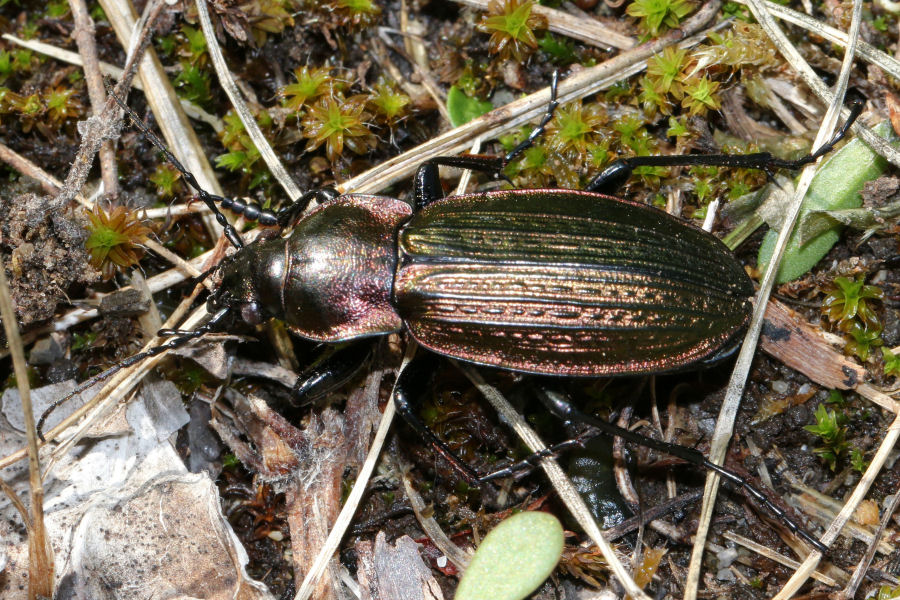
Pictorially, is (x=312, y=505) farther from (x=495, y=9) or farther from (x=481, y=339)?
(x=495, y=9)

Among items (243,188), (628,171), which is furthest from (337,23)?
(628,171)

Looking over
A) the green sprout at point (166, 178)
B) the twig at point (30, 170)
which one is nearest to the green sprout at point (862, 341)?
the green sprout at point (166, 178)

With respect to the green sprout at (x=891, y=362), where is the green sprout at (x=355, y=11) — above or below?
above

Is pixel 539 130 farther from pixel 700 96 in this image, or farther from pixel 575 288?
pixel 575 288

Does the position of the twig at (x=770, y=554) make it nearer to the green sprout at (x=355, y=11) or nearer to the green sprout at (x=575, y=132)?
the green sprout at (x=575, y=132)

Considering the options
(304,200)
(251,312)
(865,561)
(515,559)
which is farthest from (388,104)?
→ (865,561)

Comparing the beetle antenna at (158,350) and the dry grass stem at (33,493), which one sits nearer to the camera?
the dry grass stem at (33,493)

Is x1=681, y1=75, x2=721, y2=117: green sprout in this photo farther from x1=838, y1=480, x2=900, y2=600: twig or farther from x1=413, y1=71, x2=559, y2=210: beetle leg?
x1=838, y1=480, x2=900, y2=600: twig

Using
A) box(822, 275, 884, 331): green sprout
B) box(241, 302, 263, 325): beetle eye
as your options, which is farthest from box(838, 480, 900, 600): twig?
box(241, 302, 263, 325): beetle eye
